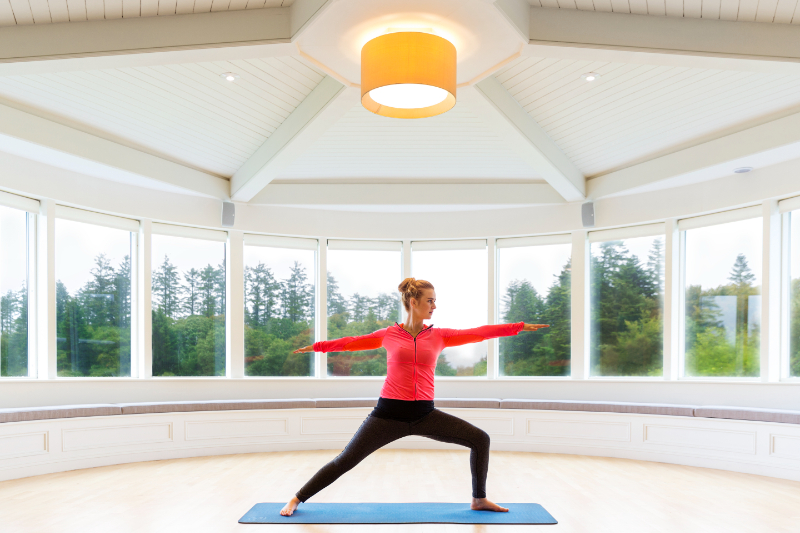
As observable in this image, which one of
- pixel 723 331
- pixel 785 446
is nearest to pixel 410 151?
pixel 723 331

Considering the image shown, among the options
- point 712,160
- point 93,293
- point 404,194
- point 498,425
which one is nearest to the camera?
point 712,160

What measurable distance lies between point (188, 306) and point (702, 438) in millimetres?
5893

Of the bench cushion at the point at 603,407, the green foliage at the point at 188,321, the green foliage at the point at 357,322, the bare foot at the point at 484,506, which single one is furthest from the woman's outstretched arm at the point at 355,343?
the green foliage at the point at 357,322

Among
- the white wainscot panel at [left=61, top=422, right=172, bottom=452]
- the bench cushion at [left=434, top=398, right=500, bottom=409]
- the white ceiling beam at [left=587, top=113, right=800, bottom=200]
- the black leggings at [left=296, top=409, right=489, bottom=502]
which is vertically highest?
the white ceiling beam at [left=587, top=113, right=800, bottom=200]

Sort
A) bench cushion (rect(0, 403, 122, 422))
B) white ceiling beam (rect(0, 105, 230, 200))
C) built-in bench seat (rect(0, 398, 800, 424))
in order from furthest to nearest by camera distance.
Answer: built-in bench seat (rect(0, 398, 800, 424)), bench cushion (rect(0, 403, 122, 422)), white ceiling beam (rect(0, 105, 230, 200))

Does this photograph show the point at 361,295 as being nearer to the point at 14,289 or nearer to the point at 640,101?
the point at 14,289

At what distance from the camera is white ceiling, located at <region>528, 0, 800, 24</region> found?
3779 millimetres

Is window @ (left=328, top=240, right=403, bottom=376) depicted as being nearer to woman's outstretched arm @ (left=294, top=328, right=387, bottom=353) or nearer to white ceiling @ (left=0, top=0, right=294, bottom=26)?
woman's outstretched arm @ (left=294, top=328, right=387, bottom=353)

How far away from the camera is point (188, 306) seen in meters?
7.56

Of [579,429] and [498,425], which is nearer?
[579,429]

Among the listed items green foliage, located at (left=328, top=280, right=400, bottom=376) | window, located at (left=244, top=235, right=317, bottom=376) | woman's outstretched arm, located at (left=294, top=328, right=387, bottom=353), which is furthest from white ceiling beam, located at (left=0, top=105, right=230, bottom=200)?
woman's outstretched arm, located at (left=294, top=328, right=387, bottom=353)

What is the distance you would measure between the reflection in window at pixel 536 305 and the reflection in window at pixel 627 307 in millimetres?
377

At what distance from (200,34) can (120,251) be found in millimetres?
3940

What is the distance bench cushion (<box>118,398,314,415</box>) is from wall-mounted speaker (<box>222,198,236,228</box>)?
2145 mm
